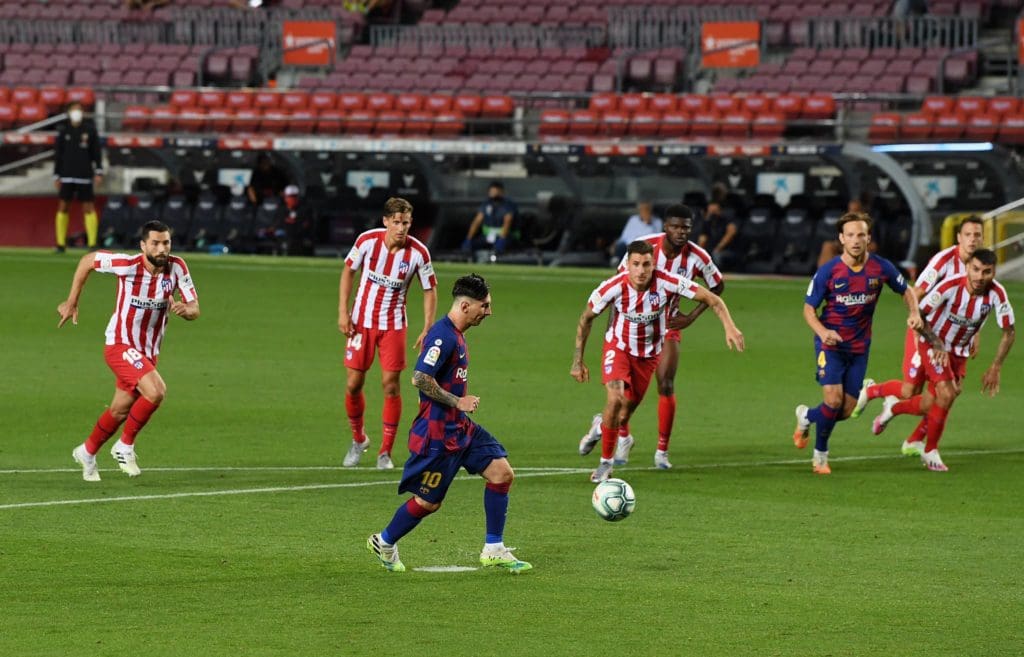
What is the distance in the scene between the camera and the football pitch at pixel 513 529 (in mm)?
8031

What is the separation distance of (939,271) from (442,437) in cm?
597

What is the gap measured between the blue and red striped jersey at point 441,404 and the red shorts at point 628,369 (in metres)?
3.74

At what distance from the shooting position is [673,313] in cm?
1344

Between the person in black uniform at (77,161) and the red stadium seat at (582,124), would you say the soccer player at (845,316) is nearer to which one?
the person in black uniform at (77,161)

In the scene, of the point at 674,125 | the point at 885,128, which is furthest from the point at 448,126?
the point at 885,128

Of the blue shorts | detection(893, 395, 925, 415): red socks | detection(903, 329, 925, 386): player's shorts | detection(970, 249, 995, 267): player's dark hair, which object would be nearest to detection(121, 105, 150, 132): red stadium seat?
detection(893, 395, 925, 415): red socks

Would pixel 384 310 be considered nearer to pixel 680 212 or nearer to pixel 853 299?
pixel 680 212

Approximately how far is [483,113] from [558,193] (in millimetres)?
2742

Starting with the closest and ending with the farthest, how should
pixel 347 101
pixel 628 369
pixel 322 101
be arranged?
pixel 628 369
pixel 347 101
pixel 322 101

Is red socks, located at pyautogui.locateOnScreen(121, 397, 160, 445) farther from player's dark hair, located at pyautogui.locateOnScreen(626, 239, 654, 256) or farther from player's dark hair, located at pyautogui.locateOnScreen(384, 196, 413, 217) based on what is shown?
player's dark hair, located at pyautogui.locateOnScreen(626, 239, 654, 256)

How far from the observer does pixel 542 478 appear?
12891 millimetres

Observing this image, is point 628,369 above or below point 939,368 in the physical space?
above

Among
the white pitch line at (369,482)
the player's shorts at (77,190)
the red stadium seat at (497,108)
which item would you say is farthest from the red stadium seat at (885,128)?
the white pitch line at (369,482)

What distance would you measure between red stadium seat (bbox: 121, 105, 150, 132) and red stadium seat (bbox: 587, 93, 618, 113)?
8513 millimetres
